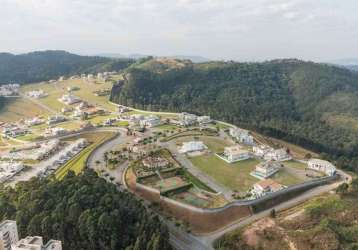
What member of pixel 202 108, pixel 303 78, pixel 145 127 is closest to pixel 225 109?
pixel 202 108

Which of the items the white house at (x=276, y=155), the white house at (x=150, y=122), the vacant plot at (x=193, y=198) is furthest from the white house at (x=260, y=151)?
the white house at (x=150, y=122)

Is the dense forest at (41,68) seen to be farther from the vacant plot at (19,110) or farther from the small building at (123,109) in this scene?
the small building at (123,109)

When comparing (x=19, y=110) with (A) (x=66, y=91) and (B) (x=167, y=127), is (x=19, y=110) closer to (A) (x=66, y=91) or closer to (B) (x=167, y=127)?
(A) (x=66, y=91)

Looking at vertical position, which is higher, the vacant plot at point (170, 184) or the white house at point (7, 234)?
the white house at point (7, 234)

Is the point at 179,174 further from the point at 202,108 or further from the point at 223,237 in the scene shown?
the point at 202,108

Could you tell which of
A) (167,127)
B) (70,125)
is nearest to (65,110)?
(70,125)

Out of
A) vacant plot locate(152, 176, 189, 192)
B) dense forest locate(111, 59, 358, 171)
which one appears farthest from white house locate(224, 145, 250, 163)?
dense forest locate(111, 59, 358, 171)
